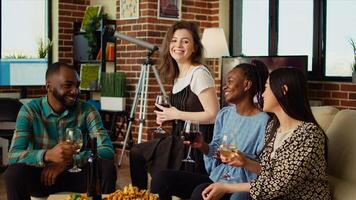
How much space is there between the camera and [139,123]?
5715 mm

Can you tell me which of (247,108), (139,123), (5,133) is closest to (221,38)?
(139,123)

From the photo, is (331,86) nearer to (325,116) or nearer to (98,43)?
(325,116)

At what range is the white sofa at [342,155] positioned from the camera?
7.60 feet

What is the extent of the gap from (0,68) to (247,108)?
4434 millimetres

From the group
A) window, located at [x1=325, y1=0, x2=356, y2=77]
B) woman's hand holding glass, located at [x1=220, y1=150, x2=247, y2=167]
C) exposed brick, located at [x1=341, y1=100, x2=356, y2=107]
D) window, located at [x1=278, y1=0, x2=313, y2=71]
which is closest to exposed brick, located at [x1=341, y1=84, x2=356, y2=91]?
exposed brick, located at [x1=341, y1=100, x2=356, y2=107]

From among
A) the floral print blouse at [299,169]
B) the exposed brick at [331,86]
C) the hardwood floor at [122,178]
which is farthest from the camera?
the exposed brick at [331,86]

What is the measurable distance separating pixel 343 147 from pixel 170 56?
1.41 m

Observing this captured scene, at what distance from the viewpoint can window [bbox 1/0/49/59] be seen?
6.84 m

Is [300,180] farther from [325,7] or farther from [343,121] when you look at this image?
[325,7]

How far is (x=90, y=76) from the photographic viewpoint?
6.64 metres

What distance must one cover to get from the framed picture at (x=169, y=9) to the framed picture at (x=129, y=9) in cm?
23

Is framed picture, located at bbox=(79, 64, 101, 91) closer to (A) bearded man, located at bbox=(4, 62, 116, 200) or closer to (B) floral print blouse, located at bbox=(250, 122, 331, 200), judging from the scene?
(A) bearded man, located at bbox=(4, 62, 116, 200)

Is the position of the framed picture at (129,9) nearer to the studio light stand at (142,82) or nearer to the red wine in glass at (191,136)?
the studio light stand at (142,82)

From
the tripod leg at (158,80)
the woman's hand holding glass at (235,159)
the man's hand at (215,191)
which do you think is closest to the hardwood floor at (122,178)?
the tripod leg at (158,80)
